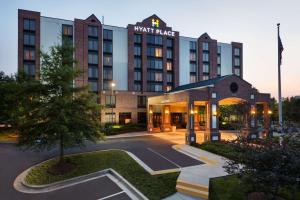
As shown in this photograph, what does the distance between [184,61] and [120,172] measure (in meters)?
43.7

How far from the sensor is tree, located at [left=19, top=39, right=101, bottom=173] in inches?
577

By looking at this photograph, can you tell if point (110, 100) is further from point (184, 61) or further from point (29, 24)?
point (29, 24)

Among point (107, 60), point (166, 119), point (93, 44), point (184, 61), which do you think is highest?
point (93, 44)

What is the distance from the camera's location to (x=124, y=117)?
46.4 meters

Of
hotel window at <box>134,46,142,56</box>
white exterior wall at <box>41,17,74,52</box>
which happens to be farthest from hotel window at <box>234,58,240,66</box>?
white exterior wall at <box>41,17,74,52</box>

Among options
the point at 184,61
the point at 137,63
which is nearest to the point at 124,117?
the point at 137,63

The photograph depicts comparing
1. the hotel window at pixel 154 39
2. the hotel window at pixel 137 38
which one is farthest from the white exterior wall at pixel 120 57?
the hotel window at pixel 154 39

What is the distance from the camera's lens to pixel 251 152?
31.3ft

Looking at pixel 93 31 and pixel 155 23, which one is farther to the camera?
pixel 155 23

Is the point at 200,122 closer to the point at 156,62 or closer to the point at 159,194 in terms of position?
the point at 156,62

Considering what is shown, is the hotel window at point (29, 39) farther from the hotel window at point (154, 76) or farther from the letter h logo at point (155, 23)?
the letter h logo at point (155, 23)

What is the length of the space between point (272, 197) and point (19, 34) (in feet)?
159

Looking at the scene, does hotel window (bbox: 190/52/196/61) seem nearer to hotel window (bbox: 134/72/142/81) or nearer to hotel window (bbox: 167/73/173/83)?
hotel window (bbox: 167/73/173/83)

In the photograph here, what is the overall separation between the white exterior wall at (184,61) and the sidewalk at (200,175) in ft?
119
